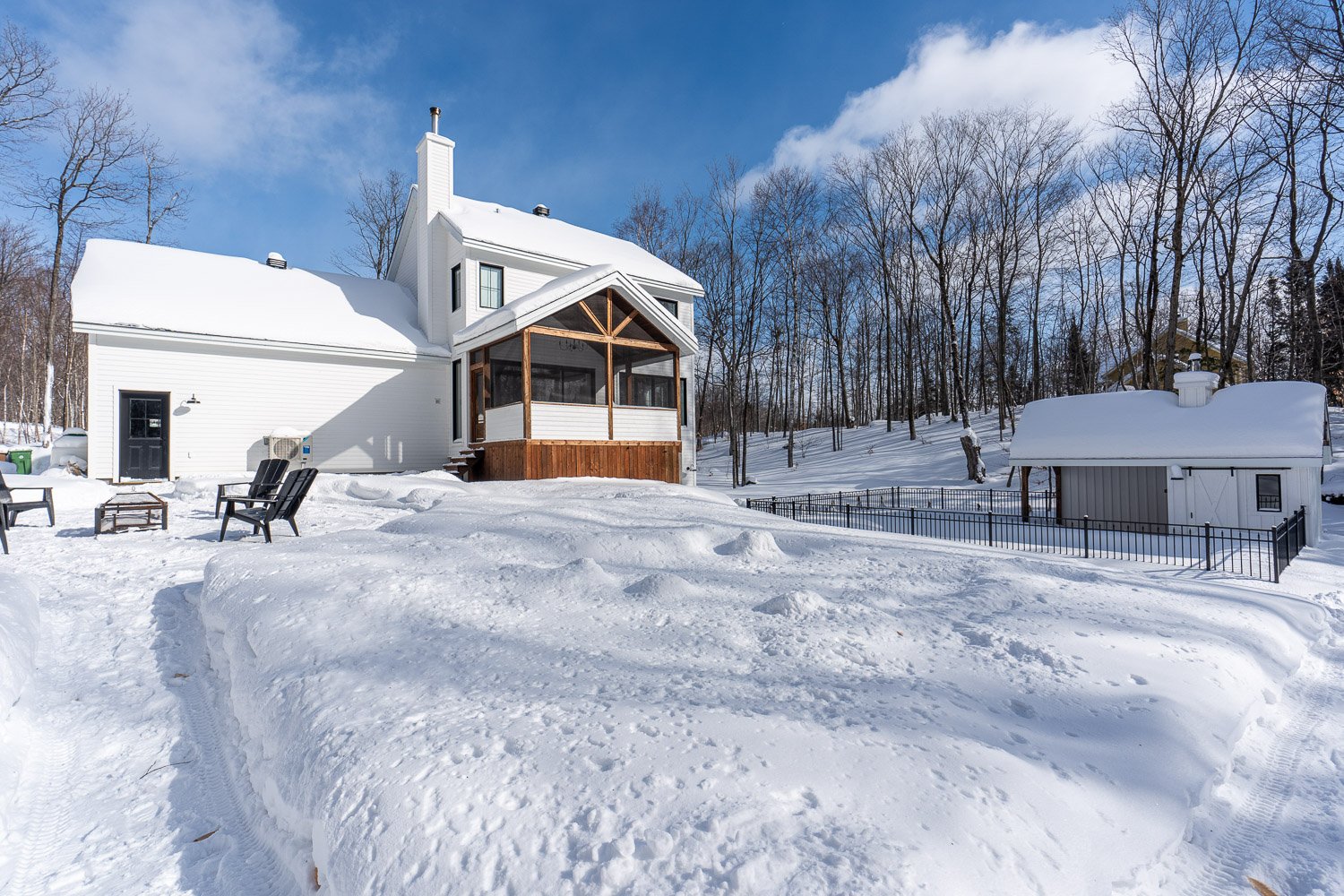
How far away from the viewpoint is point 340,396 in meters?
16.2

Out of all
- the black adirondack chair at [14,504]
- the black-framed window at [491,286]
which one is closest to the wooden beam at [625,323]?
the black-framed window at [491,286]

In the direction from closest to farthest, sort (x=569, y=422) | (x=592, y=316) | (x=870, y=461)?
(x=569, y=422) < (x=592, y=316) < (x=870, y=461)

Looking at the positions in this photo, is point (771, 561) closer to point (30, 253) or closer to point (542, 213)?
point (542, 213)

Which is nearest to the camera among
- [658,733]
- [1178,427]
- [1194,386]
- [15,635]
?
[658,733]

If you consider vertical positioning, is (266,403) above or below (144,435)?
above

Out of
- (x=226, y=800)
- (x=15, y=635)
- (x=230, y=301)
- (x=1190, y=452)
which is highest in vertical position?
(x=230, y=301)

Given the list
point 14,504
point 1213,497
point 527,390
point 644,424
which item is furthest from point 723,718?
point 1213,497

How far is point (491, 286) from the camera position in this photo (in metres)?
18.0

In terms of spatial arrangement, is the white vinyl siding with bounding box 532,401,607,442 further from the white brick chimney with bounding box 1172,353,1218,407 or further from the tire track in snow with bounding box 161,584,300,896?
the white brick chimney with bounding box 1172,353,1218,407

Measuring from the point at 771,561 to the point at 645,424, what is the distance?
10220mm

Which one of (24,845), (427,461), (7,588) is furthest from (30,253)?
(24,845)

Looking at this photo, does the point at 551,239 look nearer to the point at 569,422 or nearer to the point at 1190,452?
the point at 569,422

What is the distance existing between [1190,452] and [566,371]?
14.9 metres

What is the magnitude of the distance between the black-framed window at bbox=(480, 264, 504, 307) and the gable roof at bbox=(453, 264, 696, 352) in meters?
1.34
